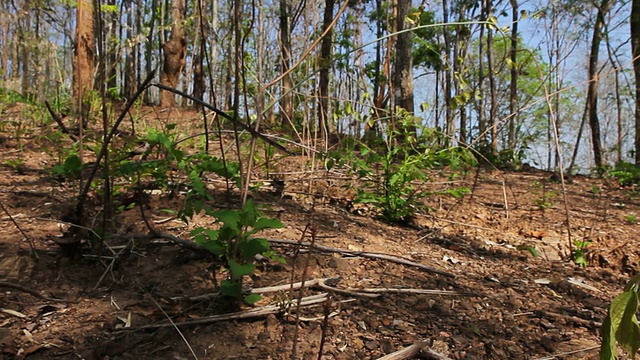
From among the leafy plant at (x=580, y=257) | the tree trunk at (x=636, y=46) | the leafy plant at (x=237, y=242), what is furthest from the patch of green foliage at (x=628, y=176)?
the leafy plant at (x=237, y=242)

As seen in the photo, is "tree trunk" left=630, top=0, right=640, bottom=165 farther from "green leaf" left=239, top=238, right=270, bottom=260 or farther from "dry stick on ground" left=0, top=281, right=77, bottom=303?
"dry stick on ground" left=0, top=281, right=77, bottom=303

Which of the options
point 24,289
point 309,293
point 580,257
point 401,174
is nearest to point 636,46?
point 580,257

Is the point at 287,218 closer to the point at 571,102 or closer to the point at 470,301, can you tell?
the point at 470,301

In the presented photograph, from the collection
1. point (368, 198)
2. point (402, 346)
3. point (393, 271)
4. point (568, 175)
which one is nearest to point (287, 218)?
point (368, 198)

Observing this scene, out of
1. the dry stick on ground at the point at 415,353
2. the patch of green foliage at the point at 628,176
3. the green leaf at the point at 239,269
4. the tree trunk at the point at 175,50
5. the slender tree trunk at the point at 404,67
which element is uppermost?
the tree trunk at the point at 175,50

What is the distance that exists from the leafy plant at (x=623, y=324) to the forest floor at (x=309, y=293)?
1.42 ft

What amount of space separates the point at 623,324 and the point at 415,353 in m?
0.69

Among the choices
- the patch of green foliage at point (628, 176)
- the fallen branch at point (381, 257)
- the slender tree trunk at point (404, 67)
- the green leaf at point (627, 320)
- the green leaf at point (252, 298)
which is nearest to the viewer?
the green leaf at point (627, 320)

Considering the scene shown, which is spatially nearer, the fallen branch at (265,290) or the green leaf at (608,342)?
the green leaf at (608,342)

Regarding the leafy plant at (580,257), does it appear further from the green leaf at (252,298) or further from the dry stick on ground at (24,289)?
the dry stick on ground at (24,289)

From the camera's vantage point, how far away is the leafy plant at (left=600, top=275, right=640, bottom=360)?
612 millimetres

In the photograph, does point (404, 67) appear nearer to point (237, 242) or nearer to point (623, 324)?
point (237, 242)

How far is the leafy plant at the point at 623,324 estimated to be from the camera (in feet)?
2.01

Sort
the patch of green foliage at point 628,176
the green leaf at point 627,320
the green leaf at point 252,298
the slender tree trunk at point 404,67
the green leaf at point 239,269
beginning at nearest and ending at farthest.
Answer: the green leaf at point 627,320, the green leaf at point 239,269, the green leaf at point 252,298, the patch of green foliage at point 628,176, the slender tree trunk at point 404,67
